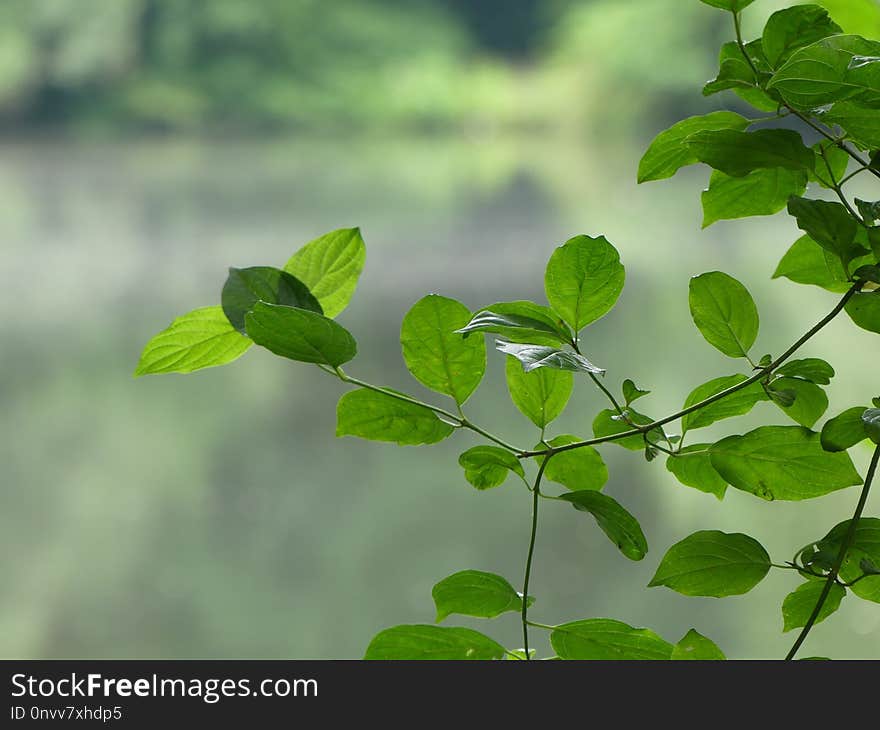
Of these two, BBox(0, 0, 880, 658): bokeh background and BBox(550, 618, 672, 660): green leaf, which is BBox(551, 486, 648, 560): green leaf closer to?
BBox(550, 618, 672, 660): green leaf

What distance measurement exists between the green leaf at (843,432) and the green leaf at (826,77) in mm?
58

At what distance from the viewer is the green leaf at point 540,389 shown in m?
0.23

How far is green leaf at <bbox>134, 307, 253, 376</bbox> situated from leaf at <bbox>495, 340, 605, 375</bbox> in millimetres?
65

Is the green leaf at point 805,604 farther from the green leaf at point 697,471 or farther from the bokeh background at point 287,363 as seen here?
the bokeh background at point 287,363

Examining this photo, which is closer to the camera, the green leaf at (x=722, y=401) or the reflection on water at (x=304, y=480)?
the green leaf at (x=722, y=401)

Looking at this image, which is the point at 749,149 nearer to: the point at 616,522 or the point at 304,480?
the point at 616,522

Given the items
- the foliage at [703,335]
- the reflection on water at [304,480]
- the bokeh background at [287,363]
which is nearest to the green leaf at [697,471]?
the foliage at [703,335]

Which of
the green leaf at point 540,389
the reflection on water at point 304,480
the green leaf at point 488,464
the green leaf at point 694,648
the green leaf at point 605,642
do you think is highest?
the reflection on water at point 304,480

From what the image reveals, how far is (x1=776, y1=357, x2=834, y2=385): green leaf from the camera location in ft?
0.66

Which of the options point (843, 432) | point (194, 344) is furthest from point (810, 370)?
point (194, 344)

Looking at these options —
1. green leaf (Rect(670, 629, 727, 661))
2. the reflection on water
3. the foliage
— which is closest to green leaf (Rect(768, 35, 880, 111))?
the foliage

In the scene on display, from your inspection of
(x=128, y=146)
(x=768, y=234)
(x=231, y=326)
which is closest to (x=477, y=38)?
(x=128, y=146)

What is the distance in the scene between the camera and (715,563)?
21cm

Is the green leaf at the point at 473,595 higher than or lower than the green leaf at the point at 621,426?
lower
